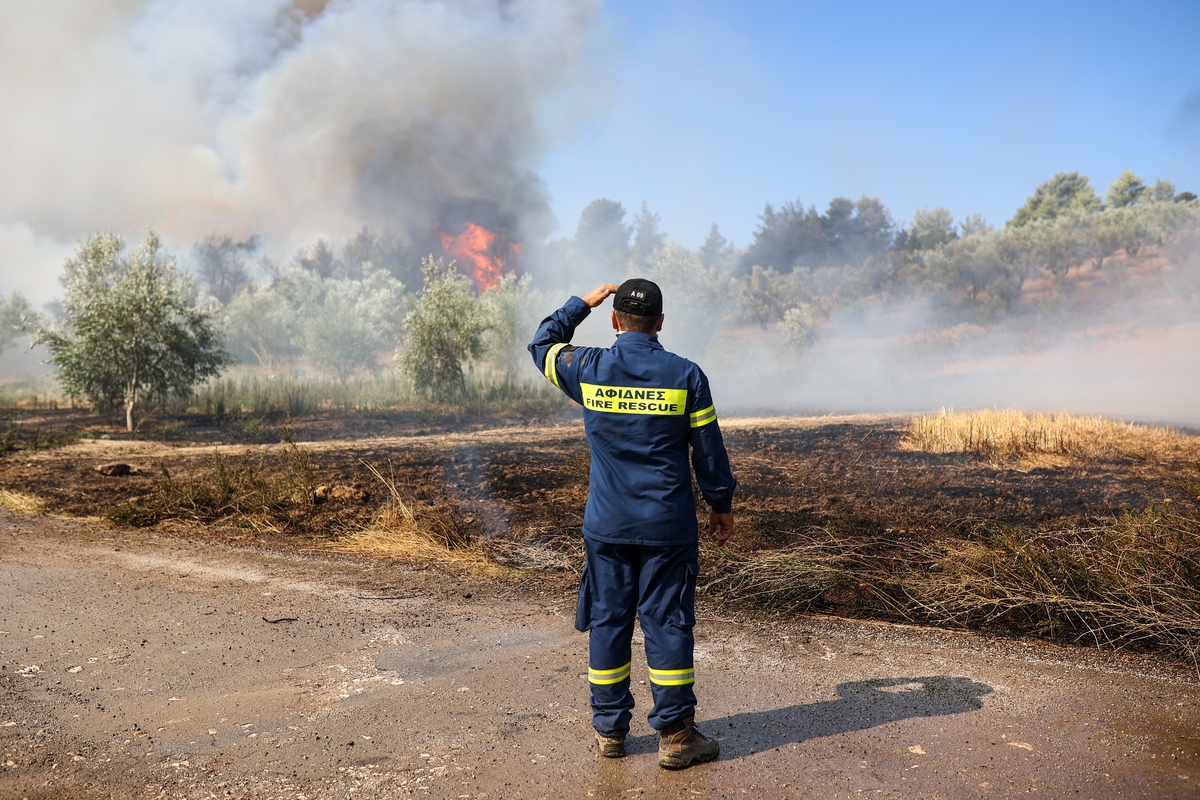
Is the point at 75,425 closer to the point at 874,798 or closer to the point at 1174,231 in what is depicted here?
the point at 874,798

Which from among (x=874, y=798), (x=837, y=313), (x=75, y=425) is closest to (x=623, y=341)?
(x=874, y=798)

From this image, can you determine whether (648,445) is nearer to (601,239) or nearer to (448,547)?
(448,547)

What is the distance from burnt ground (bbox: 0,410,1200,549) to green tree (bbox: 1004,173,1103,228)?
37.4 m

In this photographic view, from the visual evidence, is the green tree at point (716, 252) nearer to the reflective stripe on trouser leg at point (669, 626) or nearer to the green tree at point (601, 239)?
the green tree at point (601, 239)

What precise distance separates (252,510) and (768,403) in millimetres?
16691

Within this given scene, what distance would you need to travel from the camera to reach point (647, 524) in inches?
114

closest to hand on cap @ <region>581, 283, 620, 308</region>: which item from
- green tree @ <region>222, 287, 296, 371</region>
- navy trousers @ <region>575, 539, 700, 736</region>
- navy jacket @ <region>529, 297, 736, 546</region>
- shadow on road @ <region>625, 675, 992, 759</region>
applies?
navy jacket @ <region>529, 297, 736, 546</region>

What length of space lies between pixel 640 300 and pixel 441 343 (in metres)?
18.4

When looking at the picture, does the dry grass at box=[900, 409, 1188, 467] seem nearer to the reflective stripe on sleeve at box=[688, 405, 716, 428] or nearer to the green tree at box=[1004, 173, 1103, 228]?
the reflective stripe on sleeve at box=[688, 405, 716, 428]

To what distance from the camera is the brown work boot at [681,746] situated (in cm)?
287

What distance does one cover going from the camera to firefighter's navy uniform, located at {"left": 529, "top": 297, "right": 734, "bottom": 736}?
289 centimetres

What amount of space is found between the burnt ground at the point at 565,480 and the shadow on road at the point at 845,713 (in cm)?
243

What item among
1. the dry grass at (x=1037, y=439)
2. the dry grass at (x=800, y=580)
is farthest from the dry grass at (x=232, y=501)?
the dry grass at (x=1037, y=439)

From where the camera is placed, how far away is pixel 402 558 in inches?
250
